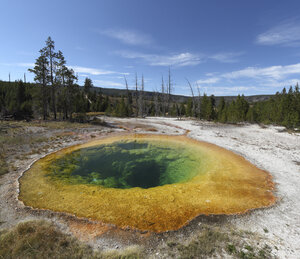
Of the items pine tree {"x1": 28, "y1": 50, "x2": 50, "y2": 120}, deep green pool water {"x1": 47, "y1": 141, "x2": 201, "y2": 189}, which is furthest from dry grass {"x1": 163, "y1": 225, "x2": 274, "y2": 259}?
pine tree {"x1": 28, "y1": 50, "x2": 50, "y2": 120}

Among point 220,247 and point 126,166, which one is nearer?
point 220,247

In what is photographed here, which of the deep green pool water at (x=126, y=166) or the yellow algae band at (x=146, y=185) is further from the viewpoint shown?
the deep green pool water at (x=126, y=166)

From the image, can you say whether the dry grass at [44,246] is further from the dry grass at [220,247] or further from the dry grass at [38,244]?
the dry grass at [220,247]

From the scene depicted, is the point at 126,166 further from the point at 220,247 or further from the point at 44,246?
the point at 220,247

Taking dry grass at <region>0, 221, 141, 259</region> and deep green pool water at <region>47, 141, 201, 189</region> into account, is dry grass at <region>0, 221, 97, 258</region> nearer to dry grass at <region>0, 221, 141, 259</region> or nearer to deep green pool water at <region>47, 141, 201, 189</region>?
dry grass at <region>0, 221, 141, 259</region>

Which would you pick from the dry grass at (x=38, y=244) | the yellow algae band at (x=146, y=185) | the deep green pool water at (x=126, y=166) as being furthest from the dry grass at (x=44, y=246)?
the deep green pool water at (x=126, y=166)

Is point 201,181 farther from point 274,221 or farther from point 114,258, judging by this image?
point 114,258

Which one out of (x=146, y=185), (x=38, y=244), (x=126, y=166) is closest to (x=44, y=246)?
(x=38, y=244)

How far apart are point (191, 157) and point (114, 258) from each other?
10067 millimetres

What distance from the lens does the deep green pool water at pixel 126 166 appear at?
926cm

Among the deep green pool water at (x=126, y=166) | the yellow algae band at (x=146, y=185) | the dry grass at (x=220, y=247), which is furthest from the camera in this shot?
the deep green pool water at (x=126, y=166)

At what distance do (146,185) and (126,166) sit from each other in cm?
309

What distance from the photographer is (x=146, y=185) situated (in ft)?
29.9

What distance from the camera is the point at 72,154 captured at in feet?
42.1
